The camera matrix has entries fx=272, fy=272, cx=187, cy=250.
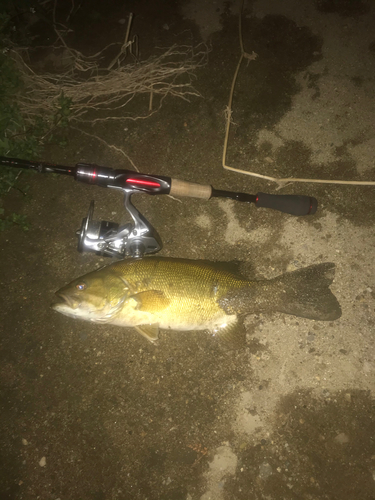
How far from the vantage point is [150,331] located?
99.3 inches

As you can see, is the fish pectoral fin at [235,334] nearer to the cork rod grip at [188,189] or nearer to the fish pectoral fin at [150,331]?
the fish pectoral fin at [150,331]

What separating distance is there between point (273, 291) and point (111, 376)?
1.81 metres

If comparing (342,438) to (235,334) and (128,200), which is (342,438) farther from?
(128,200)

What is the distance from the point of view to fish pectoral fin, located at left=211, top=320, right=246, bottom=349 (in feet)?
8.40

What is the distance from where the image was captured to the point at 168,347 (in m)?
2.77

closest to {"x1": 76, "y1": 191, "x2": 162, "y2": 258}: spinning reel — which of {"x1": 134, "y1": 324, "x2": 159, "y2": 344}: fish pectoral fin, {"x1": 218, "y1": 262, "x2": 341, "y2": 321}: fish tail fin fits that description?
{"x1": 134, "y1": 324, "x2": 159, "y2": 344}: fish pectoral fin

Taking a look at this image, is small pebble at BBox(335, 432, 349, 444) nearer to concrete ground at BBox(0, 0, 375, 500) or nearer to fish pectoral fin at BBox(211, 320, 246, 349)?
concrete ground at BBox(0, 0, 375, 500)

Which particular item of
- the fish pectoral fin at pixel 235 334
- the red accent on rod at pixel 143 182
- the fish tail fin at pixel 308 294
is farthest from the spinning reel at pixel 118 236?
the fish tail fin at pixel 308 294

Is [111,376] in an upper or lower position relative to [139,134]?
lower

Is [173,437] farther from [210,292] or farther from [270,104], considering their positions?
[270,104]

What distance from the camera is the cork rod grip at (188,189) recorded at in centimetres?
246

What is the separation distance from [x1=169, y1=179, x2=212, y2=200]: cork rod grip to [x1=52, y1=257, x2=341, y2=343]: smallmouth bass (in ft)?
2.03

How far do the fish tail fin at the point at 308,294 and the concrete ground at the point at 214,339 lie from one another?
0.27 meters

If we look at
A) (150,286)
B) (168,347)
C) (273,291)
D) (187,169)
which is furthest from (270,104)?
(168,347)
